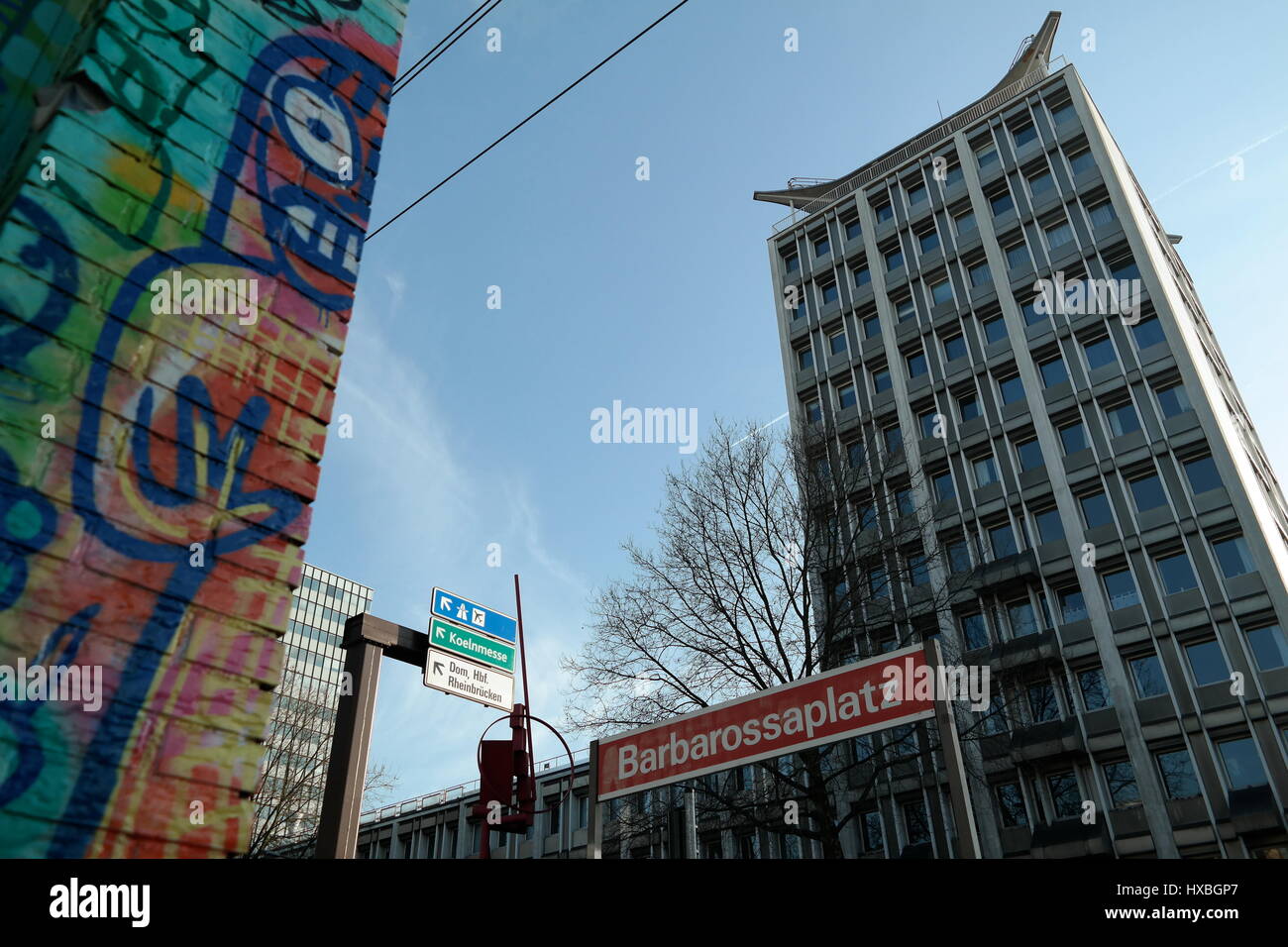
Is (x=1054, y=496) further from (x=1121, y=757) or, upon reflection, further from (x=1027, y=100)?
(x=1027, y=100)

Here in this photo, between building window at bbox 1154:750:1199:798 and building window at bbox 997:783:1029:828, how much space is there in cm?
401

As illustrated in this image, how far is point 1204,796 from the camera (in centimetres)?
2502

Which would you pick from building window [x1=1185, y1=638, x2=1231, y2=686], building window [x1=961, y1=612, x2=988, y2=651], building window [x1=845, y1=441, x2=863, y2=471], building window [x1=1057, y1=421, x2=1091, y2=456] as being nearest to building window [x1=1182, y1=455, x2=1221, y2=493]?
building window [x1=1057, y1=421, x2=1091, y2=456]

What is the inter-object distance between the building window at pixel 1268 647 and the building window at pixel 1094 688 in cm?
412

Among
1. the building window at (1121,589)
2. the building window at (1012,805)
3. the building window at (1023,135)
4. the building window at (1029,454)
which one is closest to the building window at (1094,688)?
the building window at (1121,589)

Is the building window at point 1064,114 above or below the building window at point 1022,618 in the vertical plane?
above

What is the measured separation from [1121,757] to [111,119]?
98.1 feet

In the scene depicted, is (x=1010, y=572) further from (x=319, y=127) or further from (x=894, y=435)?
(x=319, y=127)

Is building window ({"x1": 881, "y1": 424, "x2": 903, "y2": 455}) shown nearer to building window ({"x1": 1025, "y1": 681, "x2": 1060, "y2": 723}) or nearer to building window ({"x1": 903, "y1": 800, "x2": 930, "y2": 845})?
building window ({"x1": 1025, "y1": 681, "x2": 1060, "y2": 723})

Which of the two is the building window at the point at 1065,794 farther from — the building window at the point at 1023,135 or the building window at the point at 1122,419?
the building window at the point at 1023,135

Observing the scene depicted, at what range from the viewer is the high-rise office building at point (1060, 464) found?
26.0 meters

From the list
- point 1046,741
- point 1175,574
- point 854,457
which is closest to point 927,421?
point 1175,574

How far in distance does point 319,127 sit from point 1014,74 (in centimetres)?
4660

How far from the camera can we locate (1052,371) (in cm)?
3431
